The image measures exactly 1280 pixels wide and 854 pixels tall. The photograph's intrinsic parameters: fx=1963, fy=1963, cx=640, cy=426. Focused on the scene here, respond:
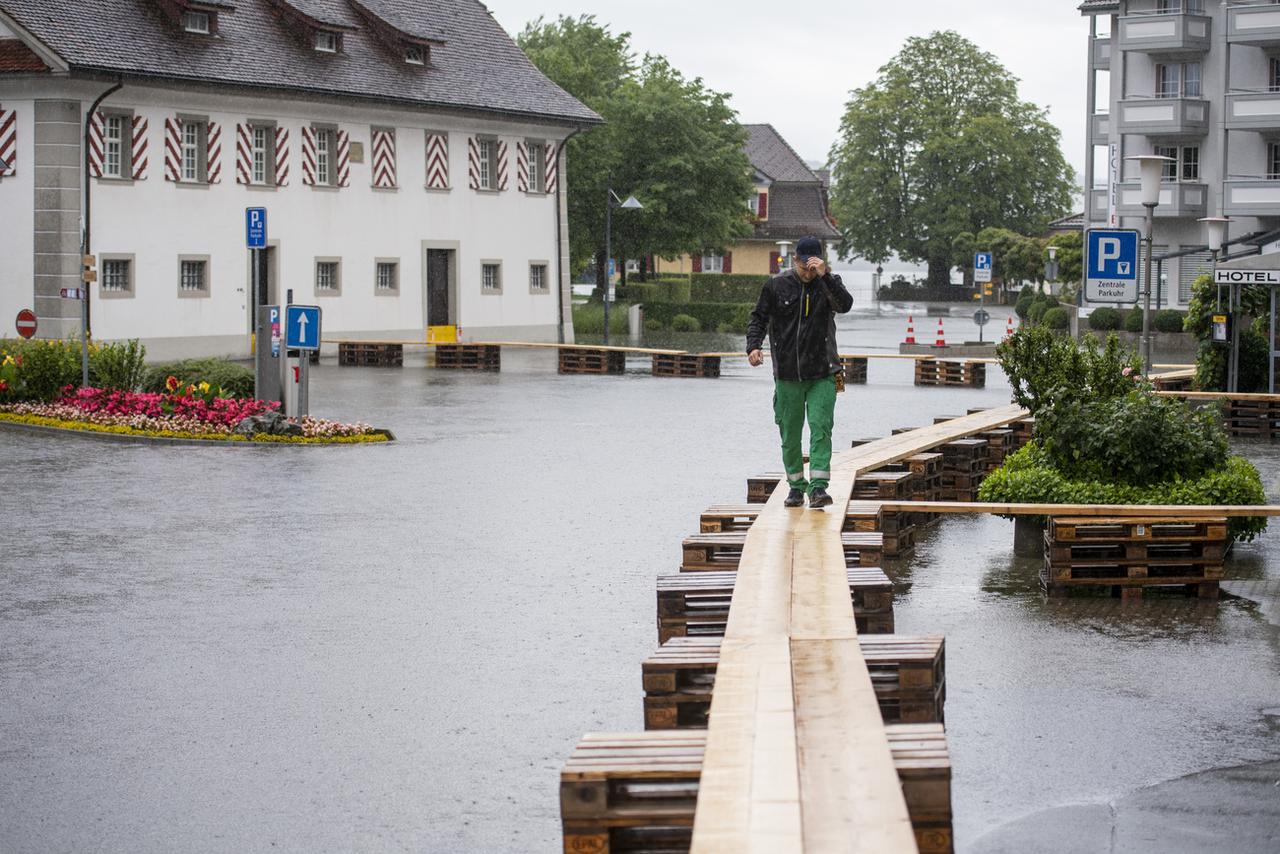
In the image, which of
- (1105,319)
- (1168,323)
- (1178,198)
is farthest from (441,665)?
(1178,198)

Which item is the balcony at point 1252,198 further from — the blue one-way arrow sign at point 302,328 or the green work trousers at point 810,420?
the green work trousers at point 810,420

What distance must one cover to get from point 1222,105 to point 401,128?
91.4 ft

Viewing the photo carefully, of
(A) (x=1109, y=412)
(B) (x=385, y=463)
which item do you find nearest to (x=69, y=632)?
(A) (x=1109, y=412)

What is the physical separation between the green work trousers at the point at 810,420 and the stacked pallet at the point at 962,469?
4198 millimetres

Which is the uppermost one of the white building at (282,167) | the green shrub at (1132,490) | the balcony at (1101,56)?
the balcony at (1101,56)

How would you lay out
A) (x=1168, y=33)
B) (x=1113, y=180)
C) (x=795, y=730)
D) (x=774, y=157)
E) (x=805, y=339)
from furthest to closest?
1. (x=774, y=157)
2. (x=1113, y=180)
3. (x=1168, y=33)
4. (x=805, y=339)
5. (x=795, y=730)

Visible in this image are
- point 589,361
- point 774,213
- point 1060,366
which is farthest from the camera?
point 774,213

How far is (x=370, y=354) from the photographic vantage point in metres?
40.7

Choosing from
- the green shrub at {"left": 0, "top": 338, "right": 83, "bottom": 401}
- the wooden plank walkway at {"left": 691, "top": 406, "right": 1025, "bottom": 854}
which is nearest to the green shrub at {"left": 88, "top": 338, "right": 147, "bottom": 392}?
the green shrub at {"left": 0, "top": 338, "right": 83, "bottom": 401}

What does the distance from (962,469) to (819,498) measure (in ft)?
14.9

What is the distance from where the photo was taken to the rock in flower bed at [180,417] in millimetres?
21781

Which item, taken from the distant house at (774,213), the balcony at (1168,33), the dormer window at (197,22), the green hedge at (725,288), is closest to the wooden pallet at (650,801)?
the dormer window at (197,22)

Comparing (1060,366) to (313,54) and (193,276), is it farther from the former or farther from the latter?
(313,54)

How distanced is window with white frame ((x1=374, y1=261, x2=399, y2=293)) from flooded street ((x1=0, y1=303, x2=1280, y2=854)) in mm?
27368
